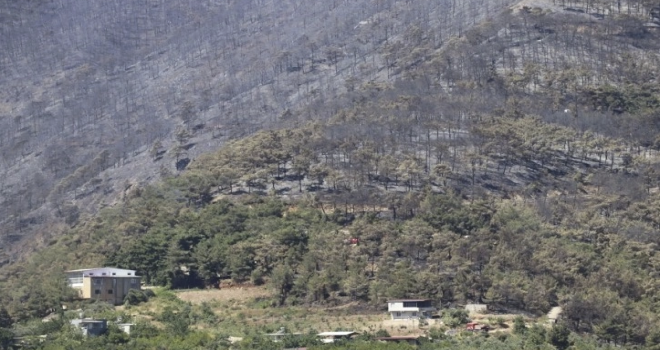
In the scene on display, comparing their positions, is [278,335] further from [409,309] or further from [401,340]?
[409,309]

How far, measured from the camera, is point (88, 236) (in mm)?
103562

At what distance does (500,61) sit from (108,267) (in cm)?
4541

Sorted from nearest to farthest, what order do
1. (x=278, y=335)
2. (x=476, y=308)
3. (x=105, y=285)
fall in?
(x=278, y=335) → (x=476, y=308) → (x=105, y=285)

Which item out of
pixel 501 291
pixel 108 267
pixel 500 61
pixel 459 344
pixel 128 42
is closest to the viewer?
pixel 459 344

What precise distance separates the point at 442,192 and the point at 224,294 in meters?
19.5

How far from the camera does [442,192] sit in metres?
A: 102

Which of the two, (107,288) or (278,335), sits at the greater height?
(107,288)

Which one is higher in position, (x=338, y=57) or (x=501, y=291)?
(x=338, y=57)

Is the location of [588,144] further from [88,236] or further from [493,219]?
[88,236]

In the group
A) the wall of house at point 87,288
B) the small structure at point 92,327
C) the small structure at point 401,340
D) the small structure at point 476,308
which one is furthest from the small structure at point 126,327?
the small structure at point 476,308

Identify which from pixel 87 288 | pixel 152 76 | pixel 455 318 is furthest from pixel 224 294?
pixel 152 76

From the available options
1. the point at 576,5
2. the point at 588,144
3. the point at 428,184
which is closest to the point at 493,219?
the point at 428,184

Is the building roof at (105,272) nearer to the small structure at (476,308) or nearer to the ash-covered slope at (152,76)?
the small structure at (476,308)

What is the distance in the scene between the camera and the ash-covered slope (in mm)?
127444
